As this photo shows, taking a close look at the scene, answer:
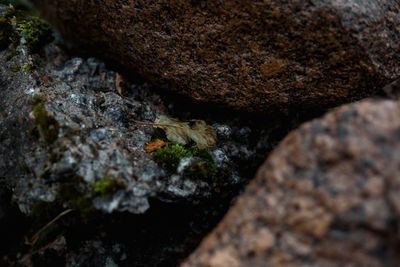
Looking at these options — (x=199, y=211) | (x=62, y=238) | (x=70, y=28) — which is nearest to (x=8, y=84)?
(x=70, y=28)

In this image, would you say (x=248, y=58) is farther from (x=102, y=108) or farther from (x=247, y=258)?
(x=247, y=258)

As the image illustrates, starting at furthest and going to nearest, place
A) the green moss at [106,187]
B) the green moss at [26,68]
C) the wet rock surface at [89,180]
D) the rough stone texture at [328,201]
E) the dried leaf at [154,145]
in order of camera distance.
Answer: the green moss at [26,68] → the dried leaf at [154,145] → the wet rock surface at [89,180] → the green moss at [106,187] → the rough stone texture at [328,201]

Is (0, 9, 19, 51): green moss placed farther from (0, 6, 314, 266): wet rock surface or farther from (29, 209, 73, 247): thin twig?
(29, 209, 73, 247): thin twig

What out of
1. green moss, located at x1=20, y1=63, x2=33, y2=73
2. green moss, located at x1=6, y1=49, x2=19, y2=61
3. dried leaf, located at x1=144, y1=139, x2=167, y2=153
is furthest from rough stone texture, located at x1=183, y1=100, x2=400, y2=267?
green moss, located at x1=6, y1=49, x2=19, y2=61

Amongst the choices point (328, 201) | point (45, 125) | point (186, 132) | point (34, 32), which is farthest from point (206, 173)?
point (34, 32)

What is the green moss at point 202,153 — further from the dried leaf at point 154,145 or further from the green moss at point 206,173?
the dried leaf at point 154,145

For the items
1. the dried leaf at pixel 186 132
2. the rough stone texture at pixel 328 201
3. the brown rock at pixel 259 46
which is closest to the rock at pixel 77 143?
the dried leaf at pixel 186 132
